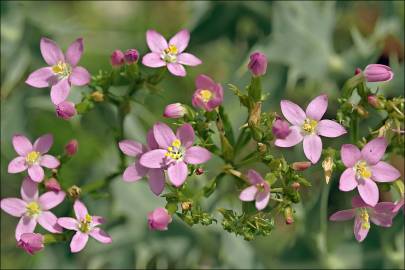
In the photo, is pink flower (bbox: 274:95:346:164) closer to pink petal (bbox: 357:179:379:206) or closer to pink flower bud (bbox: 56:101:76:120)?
pink petal (bbox: 357:179:379:206)

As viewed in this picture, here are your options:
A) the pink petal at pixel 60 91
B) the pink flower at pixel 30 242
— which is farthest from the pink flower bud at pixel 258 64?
the pink flower at pixel 30 242

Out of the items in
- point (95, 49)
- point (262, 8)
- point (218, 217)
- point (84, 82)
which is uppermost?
point (84, 82)

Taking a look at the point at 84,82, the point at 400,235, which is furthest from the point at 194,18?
the point at 400,235

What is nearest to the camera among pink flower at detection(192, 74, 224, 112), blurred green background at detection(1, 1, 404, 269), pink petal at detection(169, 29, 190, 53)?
pink flower at detection(192, 74, 224, 112)

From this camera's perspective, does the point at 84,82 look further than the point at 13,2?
No

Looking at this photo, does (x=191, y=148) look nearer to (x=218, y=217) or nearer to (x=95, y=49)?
(x=218, y=217)

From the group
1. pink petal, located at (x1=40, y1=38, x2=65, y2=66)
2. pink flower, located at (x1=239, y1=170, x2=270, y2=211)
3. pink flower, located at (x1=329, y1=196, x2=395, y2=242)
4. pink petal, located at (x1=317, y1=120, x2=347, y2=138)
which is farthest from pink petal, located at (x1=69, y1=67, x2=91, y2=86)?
pink flower, located at (x1=329, y1=196, x2=395, y2=242)

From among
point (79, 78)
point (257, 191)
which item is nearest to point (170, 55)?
point (79, 78)
